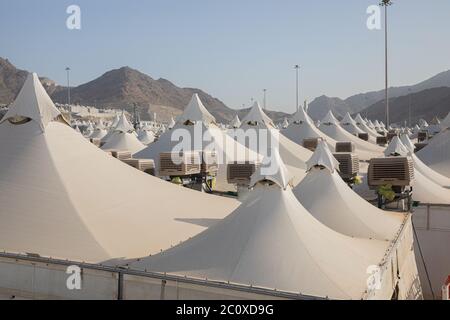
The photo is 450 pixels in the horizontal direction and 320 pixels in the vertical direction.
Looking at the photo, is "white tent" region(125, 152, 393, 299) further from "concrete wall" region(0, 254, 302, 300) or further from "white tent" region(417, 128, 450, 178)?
"white tent" region(417, 128, 450, 178)

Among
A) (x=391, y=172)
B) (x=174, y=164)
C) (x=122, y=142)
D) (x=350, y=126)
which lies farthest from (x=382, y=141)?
(x=174, y=164)

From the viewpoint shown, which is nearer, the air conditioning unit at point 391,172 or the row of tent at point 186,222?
the row of tent at point 186,222

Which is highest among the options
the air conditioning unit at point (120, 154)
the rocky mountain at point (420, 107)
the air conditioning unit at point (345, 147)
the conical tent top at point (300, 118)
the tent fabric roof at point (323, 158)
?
the rocky mountain at point (420, 107)

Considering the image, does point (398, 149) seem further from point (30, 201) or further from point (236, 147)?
point (30, 201)

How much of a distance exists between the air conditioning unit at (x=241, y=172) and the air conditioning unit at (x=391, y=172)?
496 centimetres

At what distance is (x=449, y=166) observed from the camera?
2919 centimetres

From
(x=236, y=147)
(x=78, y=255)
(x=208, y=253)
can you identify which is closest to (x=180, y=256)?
(x=208, y=253)

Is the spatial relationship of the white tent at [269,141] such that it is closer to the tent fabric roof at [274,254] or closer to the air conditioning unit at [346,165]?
the air conditioning unit at [346,165]

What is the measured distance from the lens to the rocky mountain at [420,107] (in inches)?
5453

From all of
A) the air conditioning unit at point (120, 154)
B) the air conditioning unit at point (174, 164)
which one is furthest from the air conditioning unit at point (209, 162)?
the air conditioning unit at point (120, 154)

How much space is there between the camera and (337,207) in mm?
14336

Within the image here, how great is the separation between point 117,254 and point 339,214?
7.08 metres

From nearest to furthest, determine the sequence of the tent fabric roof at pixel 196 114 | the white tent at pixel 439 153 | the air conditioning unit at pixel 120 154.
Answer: the air conditioning unit at pixel 120 154
the tent fabric roof at pixel 196 114
the white tent at pixel 439 153

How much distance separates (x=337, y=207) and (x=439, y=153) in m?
19.8
